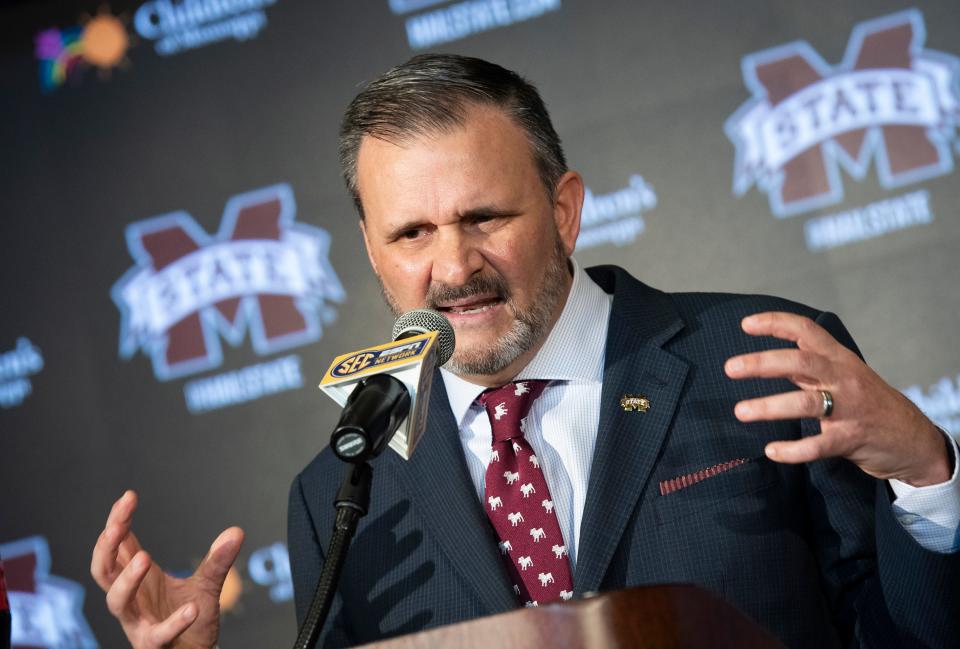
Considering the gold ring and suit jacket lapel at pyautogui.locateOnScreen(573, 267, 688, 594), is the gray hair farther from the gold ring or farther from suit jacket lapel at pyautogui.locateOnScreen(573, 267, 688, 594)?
the gold ring

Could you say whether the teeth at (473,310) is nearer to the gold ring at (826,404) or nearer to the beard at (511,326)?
the beard at (511,326)

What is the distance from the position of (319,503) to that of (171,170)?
179 centimetres

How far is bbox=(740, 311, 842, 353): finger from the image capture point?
1414mm

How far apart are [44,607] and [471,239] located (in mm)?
2262

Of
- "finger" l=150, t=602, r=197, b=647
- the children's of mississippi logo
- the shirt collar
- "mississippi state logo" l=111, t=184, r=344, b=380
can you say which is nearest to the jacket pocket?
the shirt collar

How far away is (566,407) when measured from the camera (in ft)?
6.48

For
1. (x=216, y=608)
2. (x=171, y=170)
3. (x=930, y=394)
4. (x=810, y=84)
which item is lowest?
(x=930, y=394)

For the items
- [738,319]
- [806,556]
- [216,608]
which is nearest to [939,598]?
[806,556]

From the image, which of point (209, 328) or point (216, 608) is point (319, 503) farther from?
point (209, 328)

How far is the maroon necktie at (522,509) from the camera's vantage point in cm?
180

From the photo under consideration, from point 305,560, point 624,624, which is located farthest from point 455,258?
point 624,624

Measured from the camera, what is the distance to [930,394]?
3016 millimetres

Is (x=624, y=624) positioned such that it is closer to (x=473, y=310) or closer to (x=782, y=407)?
(x=782, y=407)

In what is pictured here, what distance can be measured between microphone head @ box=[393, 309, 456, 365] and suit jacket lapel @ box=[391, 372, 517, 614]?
0.35 metres
